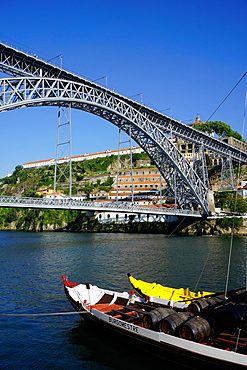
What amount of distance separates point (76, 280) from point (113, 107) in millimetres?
32692

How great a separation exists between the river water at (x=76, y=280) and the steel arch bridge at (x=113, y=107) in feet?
51.5

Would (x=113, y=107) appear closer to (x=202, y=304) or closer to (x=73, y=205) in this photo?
(x=73, y=205)

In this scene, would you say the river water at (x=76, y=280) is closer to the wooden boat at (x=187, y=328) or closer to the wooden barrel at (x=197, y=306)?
the wooden boat at (x=187, y=328)

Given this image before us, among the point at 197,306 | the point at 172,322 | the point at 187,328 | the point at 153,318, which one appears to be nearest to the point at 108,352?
the point at 153,318

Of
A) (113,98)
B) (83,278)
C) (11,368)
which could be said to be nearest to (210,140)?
(113,98)

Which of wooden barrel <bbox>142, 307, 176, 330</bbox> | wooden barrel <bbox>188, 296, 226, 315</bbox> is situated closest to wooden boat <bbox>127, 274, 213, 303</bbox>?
wooden barrel <bbox>188, 296, 226, 315</bbox>

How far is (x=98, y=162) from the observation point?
5002 inches

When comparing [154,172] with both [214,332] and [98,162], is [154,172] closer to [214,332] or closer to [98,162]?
[98,162]

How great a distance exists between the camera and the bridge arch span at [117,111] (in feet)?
117

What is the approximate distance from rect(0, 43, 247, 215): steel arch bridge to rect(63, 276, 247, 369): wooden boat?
26.4 meters

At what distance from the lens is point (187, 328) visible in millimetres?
10000

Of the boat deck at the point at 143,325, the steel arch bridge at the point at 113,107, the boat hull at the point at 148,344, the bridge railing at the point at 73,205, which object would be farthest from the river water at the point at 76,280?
the steel arch bridge at the point at 113,107

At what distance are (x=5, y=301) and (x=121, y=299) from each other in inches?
247

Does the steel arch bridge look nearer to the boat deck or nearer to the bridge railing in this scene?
the bridge railing
